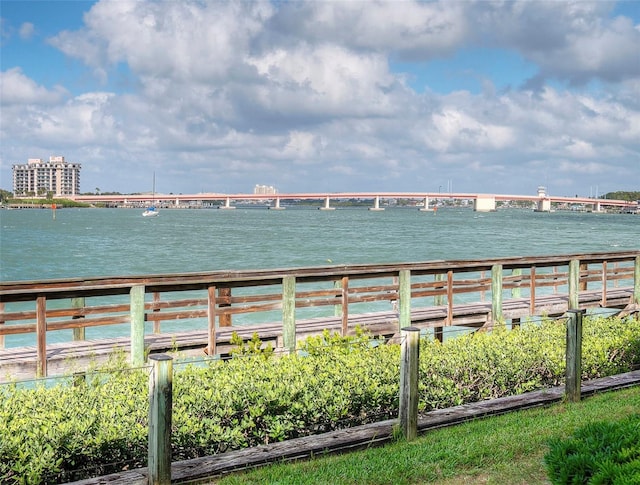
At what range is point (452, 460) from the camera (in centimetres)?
577

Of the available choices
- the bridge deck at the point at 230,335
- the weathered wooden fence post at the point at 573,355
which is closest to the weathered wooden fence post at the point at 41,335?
the bridge deck at the point at 230,335

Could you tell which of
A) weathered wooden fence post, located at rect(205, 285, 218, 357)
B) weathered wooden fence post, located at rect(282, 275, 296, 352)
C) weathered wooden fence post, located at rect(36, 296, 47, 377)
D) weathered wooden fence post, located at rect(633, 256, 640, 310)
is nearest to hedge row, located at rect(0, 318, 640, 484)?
weathered wooden fence post, located at rect(36, 296, 47, 377)

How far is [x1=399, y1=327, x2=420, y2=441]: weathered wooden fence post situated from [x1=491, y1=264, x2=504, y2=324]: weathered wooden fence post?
7687mm

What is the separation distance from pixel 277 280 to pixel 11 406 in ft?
18.4

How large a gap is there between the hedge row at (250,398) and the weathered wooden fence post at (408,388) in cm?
50

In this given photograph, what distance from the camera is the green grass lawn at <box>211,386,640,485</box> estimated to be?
214 inches

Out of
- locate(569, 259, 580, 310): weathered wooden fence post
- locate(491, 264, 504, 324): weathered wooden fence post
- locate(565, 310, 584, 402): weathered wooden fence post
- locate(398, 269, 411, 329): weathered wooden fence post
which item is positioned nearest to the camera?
locate(565, 310, 584, 402): weathered wooden fence post

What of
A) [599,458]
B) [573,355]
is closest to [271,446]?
[599,458]

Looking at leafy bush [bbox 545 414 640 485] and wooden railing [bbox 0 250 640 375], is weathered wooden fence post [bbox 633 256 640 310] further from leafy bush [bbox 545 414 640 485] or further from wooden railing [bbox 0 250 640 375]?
leafy bush [bbox 545 414 640 485]

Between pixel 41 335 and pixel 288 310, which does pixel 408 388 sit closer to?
pixel 288 310

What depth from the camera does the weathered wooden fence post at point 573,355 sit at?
7691mm

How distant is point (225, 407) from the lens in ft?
20.4

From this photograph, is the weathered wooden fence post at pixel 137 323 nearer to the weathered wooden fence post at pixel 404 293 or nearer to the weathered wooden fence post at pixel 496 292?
the weathered wooden fence post at pixel 404 293

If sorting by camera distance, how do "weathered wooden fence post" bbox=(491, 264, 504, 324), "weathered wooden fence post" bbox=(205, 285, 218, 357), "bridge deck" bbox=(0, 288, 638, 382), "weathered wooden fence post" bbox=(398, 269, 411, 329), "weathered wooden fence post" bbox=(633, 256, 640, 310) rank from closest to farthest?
"bridge deck" bbox=(0, 288, 638, 382), "weathered wooden fence post" bbox=(205, 285, 218, 357), "weathered wooden fence post" bbox=(398, 269, 411, 329), "weathered wooden fence post" bbox=(491, 264, 504, 324), "weathered wooden fence post" bbox=(633, 256, 640, 310)
